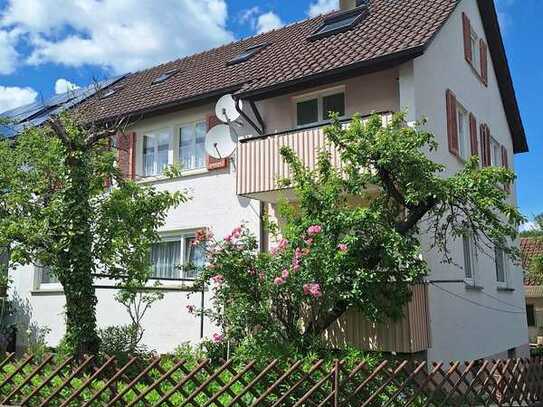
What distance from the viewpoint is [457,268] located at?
1312cm

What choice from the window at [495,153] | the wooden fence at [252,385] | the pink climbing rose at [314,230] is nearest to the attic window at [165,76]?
the window at [495,153]

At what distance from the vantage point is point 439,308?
1190cm

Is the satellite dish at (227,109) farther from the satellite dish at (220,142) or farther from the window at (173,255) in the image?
the window at (173,255)

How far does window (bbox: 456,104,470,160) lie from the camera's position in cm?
1480

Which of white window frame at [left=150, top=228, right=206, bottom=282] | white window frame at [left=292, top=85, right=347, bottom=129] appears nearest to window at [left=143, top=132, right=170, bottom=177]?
white window frame at [left=150, top=228, right=206, bottom=282]

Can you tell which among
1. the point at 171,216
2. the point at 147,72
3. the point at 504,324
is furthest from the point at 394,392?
the point at 147,72

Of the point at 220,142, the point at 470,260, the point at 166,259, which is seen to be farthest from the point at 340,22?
the point at 166,259

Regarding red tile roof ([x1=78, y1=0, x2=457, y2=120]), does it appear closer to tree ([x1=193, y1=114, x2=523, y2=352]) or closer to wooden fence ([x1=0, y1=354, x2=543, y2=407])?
A: tree ([x1=193, y1=114, x2=523, y2=352])

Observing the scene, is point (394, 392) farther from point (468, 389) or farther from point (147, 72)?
point (147, 72)

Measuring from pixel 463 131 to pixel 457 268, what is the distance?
3797 millimetres

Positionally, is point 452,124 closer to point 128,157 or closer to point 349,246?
point 349,246

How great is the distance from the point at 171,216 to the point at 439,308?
264 inches

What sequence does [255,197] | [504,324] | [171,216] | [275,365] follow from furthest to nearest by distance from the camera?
[504,324]
[171,216]
[255,197]
[275,365]

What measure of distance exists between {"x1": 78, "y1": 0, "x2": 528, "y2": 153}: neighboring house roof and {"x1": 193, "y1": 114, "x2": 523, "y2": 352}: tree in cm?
275
